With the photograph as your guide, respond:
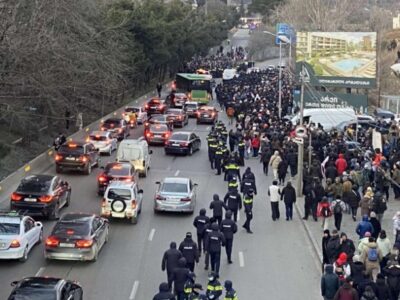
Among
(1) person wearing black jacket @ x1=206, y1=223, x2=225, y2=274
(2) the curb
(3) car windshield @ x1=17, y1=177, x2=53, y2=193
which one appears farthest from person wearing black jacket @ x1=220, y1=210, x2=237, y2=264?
(3) car windshield @ x1=17, y1=177, x2=53, y2=193

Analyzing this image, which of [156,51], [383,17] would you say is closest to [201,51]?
[383,17]

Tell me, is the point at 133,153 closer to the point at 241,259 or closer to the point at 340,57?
the point at 241,259

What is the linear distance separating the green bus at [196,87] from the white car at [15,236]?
4272cm

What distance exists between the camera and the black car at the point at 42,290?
47.5ft

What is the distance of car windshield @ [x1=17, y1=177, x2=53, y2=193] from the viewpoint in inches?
939

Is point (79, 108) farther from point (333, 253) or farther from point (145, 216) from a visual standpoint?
point (333, 253)

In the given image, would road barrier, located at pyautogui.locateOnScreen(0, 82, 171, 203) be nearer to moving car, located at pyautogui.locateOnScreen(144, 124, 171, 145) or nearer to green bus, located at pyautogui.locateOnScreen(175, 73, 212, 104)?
moving car, located at pyautogui.locateOnScreen(144, 124, 171, 145)

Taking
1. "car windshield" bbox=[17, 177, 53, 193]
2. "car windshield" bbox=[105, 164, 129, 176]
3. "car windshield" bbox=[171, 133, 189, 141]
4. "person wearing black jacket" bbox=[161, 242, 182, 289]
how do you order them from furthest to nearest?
"car windshield" bbox=[171, 133, 189, 141] < "car windshield" bbox=[105, 164, 129, 176] < "car windshield" bbox=[17, 177, 53, 193] < "person wearing black jacket" bbox=[161, 242, 182, 289]

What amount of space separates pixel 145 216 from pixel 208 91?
40.0m

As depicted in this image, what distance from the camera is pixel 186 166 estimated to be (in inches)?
1395

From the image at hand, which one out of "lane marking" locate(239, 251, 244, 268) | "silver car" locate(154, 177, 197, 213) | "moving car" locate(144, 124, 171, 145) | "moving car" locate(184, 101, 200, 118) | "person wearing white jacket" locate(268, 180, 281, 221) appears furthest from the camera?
"moving car" locate(184, 101, 200, 118)

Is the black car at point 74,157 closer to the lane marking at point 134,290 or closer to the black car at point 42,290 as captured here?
the lane marking at point 134,290

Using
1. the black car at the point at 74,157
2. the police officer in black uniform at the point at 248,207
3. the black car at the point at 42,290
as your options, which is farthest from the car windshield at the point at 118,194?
the black car at the point at 42,290

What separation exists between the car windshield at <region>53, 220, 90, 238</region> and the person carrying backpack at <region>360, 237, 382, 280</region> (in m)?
7.08
